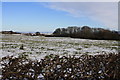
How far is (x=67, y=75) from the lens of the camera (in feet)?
15.6

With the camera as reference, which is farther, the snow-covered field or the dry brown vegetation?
the snow-covered field

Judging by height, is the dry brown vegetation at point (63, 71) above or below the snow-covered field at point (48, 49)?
below

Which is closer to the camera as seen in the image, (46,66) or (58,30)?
(46,66)

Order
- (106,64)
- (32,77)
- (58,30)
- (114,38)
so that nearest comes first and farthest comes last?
(32,77) < (106,64) < (114,38) < (58,30)

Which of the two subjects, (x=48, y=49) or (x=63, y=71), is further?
(x=48, y=49)

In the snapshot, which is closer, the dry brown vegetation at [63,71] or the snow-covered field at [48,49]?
the dry brown vegetation at [63,71]

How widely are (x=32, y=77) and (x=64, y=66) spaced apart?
1.04m

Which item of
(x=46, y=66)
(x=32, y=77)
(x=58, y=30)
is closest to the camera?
(x=32, y=77)

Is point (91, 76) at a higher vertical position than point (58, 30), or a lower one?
lower

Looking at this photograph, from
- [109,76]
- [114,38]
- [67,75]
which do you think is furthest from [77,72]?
[114,38]

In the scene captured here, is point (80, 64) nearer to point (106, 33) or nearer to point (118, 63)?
point (118, 63)

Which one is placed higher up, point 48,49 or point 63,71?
point 48,49

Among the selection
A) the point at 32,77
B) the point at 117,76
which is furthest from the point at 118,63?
the point at 32,77

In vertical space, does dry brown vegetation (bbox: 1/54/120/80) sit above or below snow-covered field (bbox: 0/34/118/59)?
below
